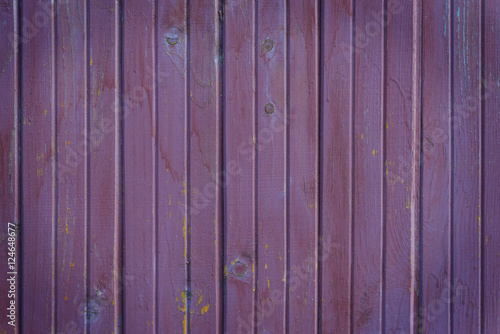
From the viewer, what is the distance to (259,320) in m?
1.08

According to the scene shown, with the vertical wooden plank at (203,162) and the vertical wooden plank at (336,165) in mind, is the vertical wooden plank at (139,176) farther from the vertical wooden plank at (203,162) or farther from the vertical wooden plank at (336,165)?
the vertical wooden plank at (336,165)

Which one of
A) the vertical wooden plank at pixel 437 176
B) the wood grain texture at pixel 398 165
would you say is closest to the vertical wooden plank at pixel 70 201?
the wood grain texture at pixel 398 165

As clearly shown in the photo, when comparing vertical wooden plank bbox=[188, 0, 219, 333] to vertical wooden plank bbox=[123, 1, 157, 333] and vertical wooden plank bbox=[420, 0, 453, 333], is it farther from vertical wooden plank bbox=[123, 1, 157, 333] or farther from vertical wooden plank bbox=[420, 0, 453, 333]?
vertical wooden plank bbox=[420, 0, 453, 333]

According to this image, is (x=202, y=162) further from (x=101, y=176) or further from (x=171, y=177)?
(x=101, y=176)

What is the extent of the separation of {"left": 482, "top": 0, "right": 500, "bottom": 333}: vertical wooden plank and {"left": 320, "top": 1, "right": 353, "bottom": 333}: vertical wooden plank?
458 mm

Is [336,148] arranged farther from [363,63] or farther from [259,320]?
[259,320]

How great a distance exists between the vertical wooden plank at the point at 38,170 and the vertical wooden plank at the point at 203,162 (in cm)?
46

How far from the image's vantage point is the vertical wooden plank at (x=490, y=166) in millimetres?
1100

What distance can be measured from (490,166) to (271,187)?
29.3 inches

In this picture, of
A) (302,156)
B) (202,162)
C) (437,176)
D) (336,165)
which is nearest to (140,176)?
(202,162)

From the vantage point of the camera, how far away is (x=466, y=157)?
1100mm

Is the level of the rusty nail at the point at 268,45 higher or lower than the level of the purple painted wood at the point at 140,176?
higher

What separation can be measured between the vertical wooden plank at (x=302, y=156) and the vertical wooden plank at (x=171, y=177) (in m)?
0.34

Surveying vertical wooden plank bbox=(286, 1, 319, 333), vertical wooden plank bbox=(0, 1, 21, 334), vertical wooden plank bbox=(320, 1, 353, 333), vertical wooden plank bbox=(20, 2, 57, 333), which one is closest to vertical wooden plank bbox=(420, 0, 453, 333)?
vertical wooden plank bbox=(320, 1, 353, 333)
